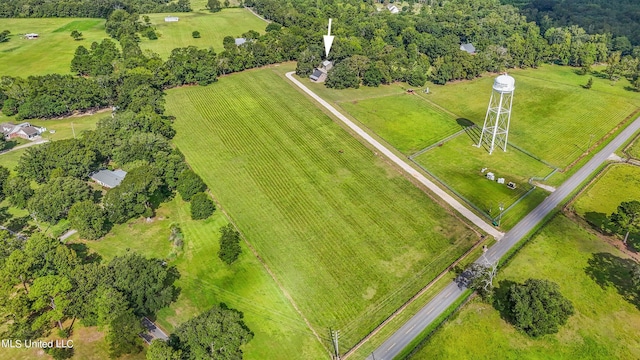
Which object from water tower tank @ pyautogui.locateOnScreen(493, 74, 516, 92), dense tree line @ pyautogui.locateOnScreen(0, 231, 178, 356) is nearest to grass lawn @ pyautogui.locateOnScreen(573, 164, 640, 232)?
water tower tank @ pyautogui.locateOnScreen(493, 74, 516, 92)

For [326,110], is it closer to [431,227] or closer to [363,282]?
[431,227]

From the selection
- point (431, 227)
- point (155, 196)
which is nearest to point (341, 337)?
point (431, 227)

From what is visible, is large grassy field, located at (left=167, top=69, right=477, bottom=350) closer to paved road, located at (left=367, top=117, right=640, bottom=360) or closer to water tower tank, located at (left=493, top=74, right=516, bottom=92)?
paved road, located at (left=367, top=117, right=640, bottom=360)

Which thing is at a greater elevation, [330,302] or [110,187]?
[110,187]
